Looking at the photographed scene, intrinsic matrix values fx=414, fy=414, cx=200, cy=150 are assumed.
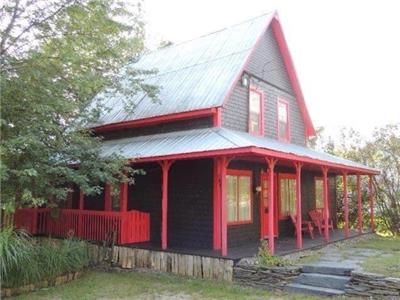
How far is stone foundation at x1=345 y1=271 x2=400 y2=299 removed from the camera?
6848 mm

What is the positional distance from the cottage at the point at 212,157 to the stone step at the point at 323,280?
3.51 ft

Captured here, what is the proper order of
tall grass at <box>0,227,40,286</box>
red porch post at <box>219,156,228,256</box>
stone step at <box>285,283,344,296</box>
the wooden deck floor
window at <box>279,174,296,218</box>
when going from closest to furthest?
stone step at <box>285,283,344,296</box> < tall grass at <box>0,227,40,286</box> < red porch post at <box>219,156,228,256</box> < the wooden deck floor < window at <box>279,174,296,218</box>

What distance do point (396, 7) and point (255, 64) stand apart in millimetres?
4618

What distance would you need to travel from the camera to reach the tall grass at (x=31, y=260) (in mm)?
7612

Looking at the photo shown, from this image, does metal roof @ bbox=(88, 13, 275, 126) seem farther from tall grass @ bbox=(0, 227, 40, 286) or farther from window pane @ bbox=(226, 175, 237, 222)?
tall grass @ bbox=(0, 227, 40, 286)

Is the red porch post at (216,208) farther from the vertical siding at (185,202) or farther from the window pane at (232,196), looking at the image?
the window pane at (232,196)

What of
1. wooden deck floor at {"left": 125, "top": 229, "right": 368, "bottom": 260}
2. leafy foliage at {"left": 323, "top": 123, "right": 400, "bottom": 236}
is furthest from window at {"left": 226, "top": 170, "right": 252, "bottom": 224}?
leafy foliage at {"left": 323, "top": 123, "right": 400, "bottom": 236}

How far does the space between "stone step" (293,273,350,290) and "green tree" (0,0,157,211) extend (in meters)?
4.47

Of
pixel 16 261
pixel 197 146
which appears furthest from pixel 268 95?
pixel 16 261

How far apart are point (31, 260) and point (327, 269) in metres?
5.71

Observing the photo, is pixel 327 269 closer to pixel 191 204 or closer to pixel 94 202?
pixel 191 204

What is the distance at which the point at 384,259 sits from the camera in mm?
9211

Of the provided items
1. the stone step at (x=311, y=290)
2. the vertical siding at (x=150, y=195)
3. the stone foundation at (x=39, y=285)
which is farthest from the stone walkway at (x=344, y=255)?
the stone foundation at (x=39, y=285)

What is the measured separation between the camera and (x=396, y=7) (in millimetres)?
12648
